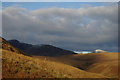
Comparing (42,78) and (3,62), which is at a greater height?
(3,62)

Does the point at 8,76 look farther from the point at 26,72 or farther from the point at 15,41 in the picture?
the point at 15,41

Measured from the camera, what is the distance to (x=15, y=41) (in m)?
188

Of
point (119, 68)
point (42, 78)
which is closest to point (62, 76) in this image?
point (42, 78)

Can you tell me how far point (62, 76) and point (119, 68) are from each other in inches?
1073

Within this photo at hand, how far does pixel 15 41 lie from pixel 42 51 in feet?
225

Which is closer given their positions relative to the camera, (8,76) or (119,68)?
(8,76)

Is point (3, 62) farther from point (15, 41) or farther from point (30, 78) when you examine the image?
point (15, 41)

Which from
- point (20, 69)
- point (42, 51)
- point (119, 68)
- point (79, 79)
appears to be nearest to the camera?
point (20, 69)

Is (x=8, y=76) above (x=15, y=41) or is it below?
below

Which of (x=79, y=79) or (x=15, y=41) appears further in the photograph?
(x=15, y=41)

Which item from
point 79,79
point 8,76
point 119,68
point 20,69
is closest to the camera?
point 8,76

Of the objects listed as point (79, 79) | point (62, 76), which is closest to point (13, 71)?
point (62, 76)

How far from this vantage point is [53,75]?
2061 cm

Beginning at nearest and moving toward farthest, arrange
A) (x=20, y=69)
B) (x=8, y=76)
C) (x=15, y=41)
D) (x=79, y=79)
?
(x=8, y=76) < (x=20, y=69) < (x=79, y=79) < (x=15, y=41)
